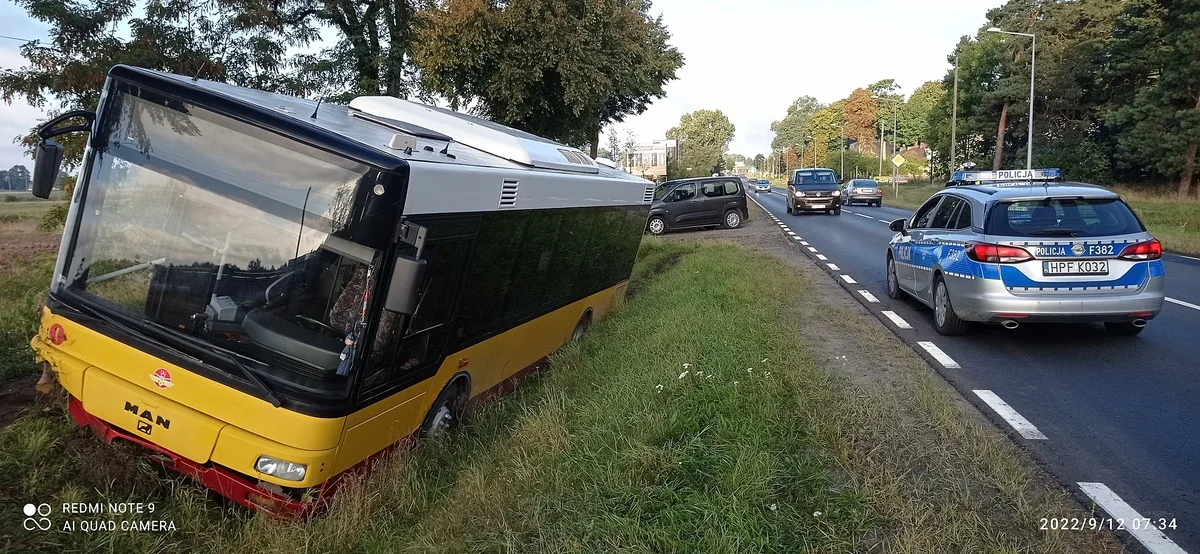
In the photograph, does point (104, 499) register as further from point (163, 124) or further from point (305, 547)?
point (163, 124)

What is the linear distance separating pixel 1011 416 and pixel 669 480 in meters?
2.94

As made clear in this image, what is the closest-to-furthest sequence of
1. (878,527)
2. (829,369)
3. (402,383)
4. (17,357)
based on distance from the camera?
(878,527) → (402,383) → (829,369) → (17,357)

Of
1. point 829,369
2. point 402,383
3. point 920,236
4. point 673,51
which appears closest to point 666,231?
point 673,51

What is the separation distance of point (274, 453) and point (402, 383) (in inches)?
34.2

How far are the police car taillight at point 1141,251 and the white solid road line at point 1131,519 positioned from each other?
373 centimetres

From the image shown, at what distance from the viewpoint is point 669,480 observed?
4039mm

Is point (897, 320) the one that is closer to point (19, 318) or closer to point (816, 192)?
point (19, 318)

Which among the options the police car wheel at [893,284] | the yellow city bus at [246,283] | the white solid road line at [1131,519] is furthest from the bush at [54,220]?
the white solid road line at [1131,519]

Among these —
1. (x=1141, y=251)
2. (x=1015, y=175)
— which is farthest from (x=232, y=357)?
(x=1015, y=175)

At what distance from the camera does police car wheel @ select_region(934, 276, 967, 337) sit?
26.5 feet

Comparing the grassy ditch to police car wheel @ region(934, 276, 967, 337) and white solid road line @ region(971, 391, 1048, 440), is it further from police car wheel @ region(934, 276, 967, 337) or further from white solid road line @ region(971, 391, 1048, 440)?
police car wheel @ region(934, 276, 967, 337)

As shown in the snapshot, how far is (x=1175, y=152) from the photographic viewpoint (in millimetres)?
31938

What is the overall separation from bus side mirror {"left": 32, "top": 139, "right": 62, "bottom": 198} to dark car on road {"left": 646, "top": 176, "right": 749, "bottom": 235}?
21652 mm

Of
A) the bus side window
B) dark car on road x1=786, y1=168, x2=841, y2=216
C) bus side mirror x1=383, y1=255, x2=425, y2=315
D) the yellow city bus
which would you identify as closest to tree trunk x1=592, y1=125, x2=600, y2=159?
dark car on road x1=786, y1=168, x2=841, y2=216
